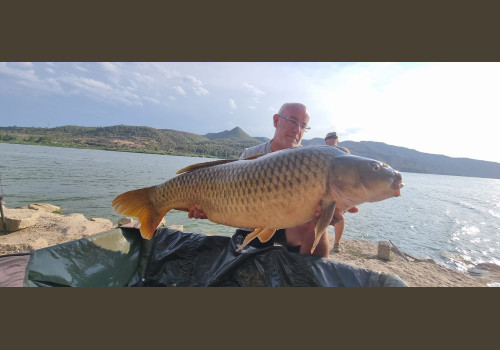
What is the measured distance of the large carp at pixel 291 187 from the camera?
127 cm

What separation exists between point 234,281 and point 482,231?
1067cm

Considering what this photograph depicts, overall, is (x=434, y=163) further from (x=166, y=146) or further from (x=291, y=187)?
(x=291, y=187)

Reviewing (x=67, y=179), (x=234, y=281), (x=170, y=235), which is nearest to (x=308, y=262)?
(x=234, y=281)

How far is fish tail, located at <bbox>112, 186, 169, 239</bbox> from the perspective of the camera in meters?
1.80

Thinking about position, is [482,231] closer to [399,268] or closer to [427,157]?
[399,268]

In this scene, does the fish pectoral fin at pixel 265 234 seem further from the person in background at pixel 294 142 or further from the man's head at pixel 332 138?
the man's head at pixel 332 138

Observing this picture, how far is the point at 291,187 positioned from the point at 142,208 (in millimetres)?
1082

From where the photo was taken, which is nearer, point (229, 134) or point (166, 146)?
point (166, 146)

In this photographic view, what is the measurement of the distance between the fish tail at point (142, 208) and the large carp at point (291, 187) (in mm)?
404

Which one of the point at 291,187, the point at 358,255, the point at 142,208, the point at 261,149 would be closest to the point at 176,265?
the point at 142,208

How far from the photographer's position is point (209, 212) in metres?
1.66

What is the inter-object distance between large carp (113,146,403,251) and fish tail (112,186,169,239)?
1.33 ft

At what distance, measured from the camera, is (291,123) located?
2.36 meters

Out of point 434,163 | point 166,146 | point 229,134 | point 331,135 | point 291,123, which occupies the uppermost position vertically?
point 229,134
